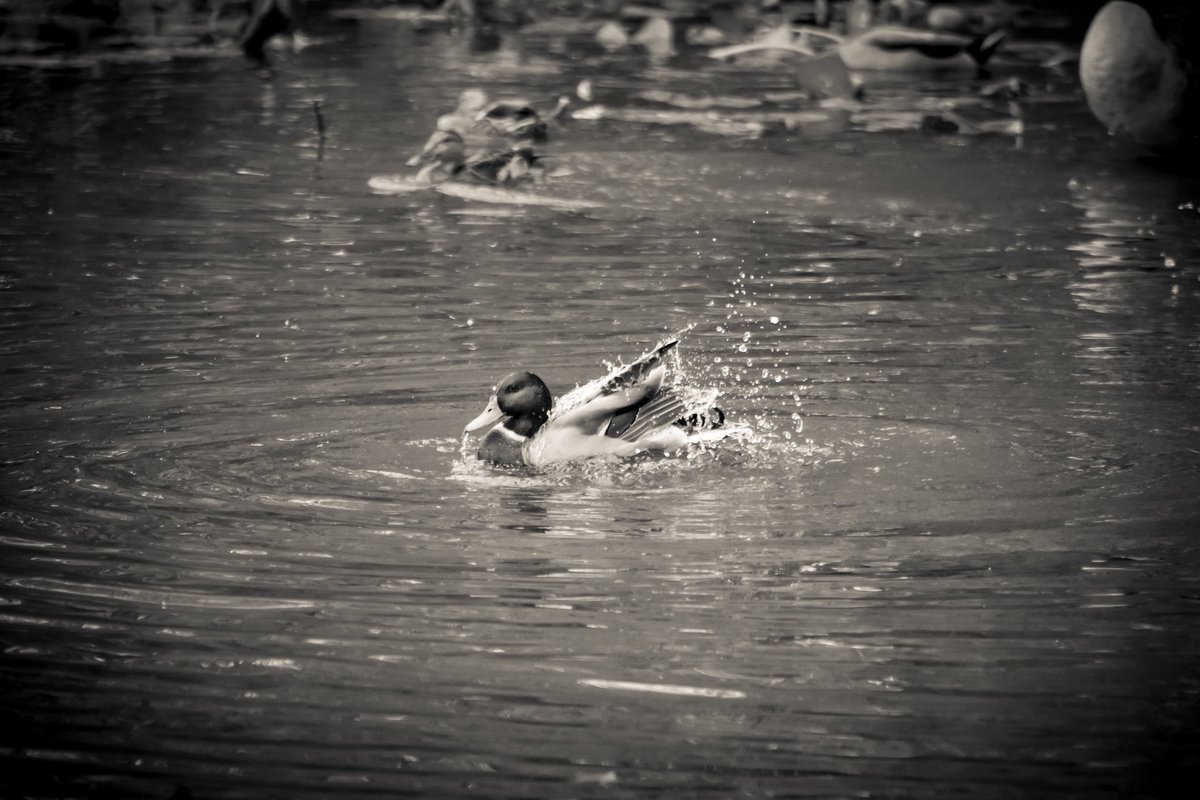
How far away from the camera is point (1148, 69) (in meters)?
13.3

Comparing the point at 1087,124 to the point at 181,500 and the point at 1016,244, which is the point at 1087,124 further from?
the point at 181,500

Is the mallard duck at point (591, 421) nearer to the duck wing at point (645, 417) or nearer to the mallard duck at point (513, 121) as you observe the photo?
the duck wing at point (645, 417)

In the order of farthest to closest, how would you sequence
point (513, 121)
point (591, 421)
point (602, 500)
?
point (513, 121) → point (591, 421) → point (602, 500)

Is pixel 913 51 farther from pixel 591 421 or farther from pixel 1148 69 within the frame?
pixel 591 421

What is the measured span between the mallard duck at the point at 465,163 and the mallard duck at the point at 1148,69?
4.29 meters

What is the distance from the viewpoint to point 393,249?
10.9 m

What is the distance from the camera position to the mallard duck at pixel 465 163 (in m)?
13.1

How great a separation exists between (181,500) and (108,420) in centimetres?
115

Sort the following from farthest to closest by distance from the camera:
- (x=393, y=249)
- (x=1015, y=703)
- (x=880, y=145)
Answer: (x=880, y=145) < (x=393, y=249) < (x=1015, y=703)

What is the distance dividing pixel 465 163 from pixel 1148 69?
5070mm

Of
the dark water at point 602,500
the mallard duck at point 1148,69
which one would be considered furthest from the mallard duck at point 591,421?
the mallard duck at point 1148,69

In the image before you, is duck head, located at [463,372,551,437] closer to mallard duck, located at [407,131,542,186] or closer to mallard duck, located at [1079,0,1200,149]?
mallard duck, located at [407,131,542,186]

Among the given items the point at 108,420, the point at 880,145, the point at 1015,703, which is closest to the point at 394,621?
the point at 1015,703

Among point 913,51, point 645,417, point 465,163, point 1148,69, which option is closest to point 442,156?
point 465,163
